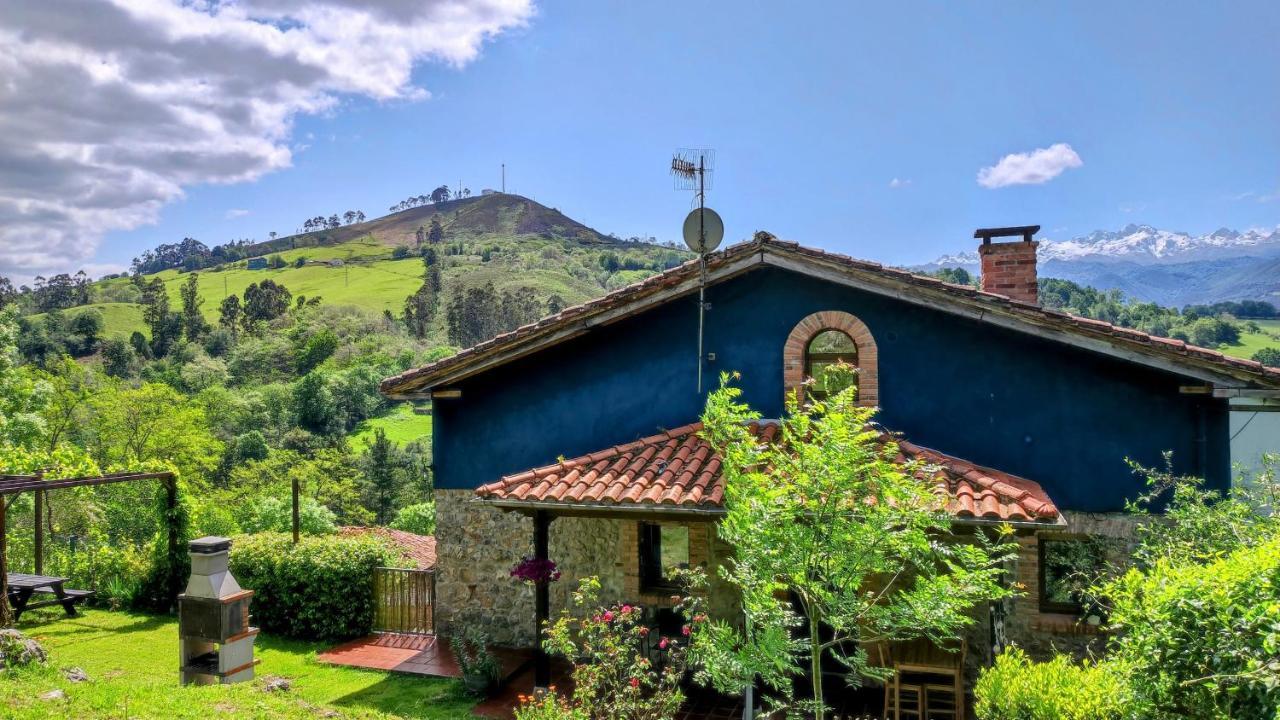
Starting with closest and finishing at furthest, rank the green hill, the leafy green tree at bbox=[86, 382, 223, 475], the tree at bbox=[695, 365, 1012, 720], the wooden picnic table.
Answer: the tree at bbox=[695, 365, 1012, 720] < the wooden picnic table < the leafy green tree at bbox=[86, 382, 223, 475] < the green hill

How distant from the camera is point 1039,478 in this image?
367 inches

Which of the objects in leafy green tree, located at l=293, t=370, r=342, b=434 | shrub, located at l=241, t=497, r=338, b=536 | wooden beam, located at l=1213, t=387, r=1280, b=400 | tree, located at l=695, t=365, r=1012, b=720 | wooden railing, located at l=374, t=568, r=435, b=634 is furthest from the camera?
leafy green tree, located at l=293, t=370, r=342, b=434

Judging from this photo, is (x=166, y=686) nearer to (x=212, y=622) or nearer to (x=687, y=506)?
(x=212, y=622)

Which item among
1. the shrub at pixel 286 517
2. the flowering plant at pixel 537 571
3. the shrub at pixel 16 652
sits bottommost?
the shrub at pixel 286 517

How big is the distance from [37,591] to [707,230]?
45.0 feet

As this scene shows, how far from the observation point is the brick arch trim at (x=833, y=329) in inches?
392

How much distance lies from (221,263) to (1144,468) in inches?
6216

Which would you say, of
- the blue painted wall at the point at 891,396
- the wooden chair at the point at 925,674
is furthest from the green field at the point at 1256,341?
the wooden chair at the point at 925,674

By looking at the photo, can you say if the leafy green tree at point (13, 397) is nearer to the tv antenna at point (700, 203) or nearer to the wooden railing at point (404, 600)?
the wooden railing at point (404, 600)

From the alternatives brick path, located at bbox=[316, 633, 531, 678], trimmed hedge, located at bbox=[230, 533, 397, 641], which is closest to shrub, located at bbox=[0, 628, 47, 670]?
brick path, located at bbox=[316, 633, 531, 678]

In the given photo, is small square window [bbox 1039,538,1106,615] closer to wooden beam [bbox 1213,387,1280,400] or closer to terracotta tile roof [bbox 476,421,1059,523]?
terracotta tile roof [bbox 476,421,1059,523]

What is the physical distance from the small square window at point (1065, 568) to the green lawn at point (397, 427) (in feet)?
165

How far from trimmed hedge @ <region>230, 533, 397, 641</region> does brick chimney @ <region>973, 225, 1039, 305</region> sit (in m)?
11.6

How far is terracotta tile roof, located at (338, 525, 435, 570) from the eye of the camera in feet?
50.9
